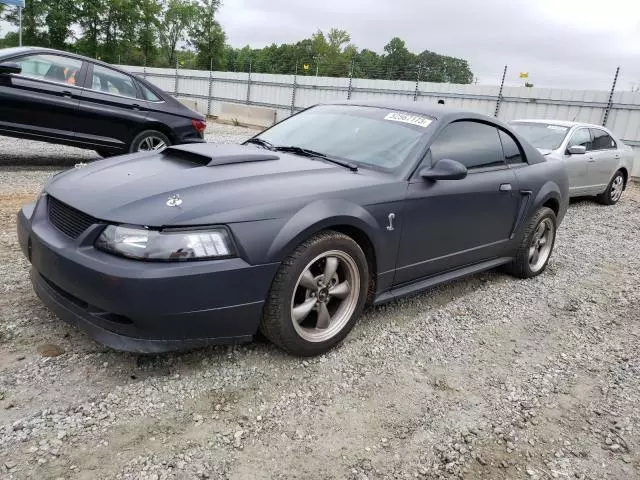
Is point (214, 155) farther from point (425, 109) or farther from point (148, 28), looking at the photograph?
point (148, 28)

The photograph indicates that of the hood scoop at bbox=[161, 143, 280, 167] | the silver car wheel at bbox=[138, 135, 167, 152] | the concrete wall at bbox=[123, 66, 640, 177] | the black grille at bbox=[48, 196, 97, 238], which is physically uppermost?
the concrete wall at bbox=[123, 66, 640, 177]

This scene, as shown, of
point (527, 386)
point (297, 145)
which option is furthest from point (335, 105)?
point (527, 386)

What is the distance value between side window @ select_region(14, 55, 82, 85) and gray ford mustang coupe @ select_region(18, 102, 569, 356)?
13.9 feet

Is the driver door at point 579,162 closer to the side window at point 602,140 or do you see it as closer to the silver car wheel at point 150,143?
the side window at point 602,140

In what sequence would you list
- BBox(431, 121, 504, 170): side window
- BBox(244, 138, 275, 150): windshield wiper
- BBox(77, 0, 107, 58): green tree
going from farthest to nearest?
BBox(77, 0, 107, 58): green tree, BBox(244, 138, 275, 150): windshield wiper, BBox(431, 121, 504, 170): side window

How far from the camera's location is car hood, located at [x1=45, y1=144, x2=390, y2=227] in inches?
94.3

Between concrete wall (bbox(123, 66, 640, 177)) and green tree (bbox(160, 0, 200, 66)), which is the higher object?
green tree (bbox(160, 0, 200, 66))

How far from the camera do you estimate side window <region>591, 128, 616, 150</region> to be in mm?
9094

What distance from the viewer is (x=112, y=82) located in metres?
7.10

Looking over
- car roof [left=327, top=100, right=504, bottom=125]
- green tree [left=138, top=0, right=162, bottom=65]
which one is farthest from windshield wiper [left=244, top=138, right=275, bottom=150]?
green tree [left=138, top=0, right=162, bottom=65]

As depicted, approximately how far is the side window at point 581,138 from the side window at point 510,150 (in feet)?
14.9

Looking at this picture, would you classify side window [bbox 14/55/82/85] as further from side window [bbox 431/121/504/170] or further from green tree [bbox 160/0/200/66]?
green tree [bbox 160/0/200/66]

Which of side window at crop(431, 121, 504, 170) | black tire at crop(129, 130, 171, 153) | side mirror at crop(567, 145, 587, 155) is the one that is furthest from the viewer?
side mirror at crop(567, 145, 587, 155)

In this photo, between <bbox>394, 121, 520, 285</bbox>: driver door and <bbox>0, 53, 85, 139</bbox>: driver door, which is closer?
<bbox>394, 121, 520, 285</bbox>: driver door
